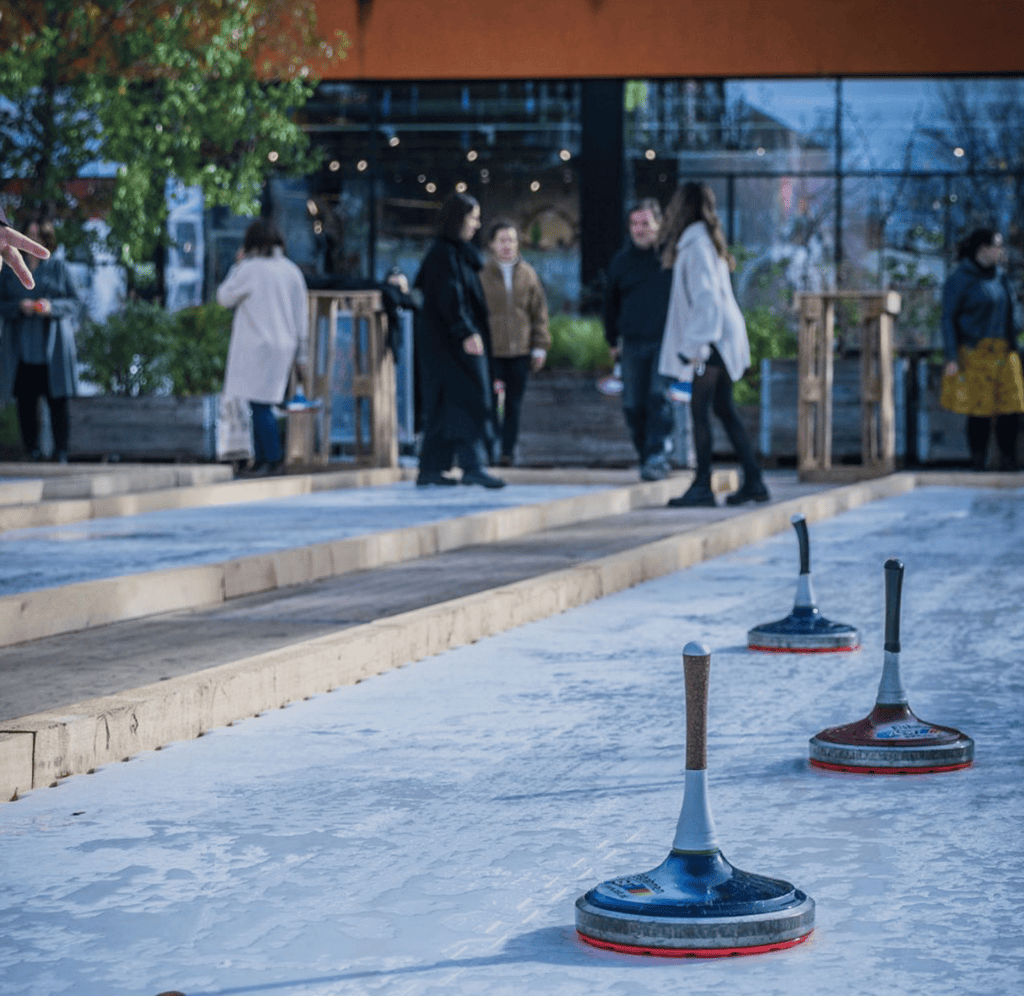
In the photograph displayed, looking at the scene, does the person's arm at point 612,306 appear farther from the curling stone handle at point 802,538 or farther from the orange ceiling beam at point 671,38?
the orange ceiling beam at point 671,38

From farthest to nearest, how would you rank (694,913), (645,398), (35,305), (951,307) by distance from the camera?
(951,307), (35,305), (645,398), (694,913)

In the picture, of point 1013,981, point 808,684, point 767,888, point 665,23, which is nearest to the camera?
point 1013,981

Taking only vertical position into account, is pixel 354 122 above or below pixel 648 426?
above

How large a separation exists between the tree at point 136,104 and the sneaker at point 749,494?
306 inches

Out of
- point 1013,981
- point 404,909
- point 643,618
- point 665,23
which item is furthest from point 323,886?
point 665,23

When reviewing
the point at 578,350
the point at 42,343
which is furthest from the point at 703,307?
the point at 578,350

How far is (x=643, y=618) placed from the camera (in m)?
8.32

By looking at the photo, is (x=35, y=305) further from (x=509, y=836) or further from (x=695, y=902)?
(x=695, y=902)

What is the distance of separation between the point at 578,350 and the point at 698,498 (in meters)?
6.92

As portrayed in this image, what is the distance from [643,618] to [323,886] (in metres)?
4.35

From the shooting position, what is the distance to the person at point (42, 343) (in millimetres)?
17594

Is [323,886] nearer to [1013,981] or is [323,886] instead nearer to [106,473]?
[1013,981]

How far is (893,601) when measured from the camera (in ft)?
17.3

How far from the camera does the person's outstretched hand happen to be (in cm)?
583
